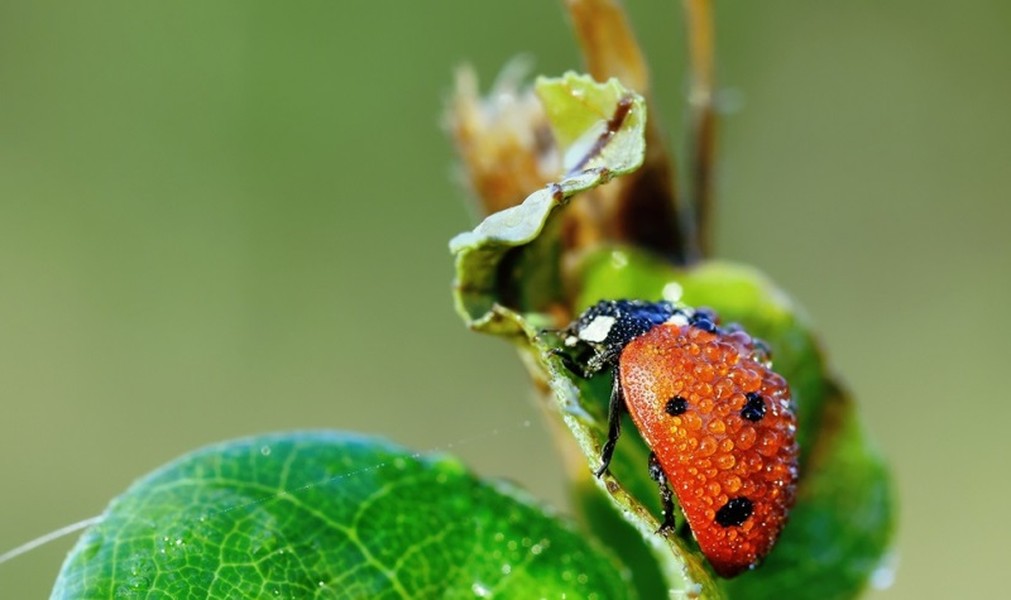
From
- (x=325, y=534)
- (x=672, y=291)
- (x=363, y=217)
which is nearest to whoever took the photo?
(x=325, y=534)

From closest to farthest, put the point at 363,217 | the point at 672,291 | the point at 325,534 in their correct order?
the point at 325,534
the point at 672,291
the point at 363,217

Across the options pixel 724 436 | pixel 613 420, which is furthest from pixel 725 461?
pixel 613 420

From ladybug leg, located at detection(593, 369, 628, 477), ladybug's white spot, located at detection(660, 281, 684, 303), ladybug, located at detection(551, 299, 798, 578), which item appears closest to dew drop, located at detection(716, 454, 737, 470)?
ladybug, located at detection(551, 299, 798, 578)

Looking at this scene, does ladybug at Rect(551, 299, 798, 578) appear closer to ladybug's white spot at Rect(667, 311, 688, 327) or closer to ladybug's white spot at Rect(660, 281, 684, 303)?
ladybug's white spot at Rect(667, 311, 688, 327)

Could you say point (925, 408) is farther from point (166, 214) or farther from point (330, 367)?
point (166, 214)

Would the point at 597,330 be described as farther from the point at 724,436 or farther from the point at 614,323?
the point at 724,436
